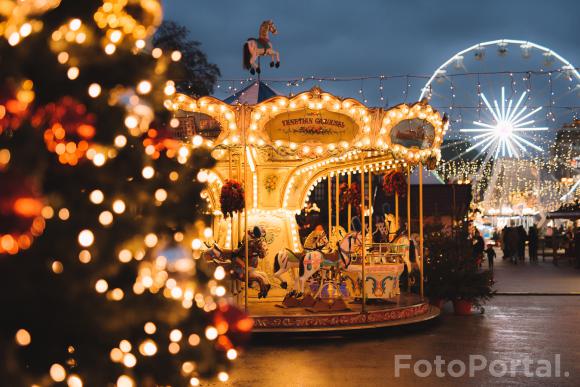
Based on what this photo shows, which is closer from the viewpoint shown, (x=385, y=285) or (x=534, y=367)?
(x=534, y=367)

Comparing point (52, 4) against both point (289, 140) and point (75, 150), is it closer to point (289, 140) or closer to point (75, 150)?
point (75, 150)

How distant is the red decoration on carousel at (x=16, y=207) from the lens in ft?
8.75

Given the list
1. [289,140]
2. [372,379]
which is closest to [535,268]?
[289,140]

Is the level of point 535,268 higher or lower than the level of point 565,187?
lower

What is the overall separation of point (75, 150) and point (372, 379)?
5.78m

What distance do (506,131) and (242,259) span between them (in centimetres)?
1943

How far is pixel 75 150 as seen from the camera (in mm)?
3207

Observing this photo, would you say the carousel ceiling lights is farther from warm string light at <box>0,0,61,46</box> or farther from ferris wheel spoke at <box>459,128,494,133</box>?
warm string light at <box>0,0,61,46</box>

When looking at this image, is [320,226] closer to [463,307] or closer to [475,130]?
[463,307]

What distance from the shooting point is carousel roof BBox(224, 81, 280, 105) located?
13787 millimetres

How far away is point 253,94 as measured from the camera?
1404 centimetres

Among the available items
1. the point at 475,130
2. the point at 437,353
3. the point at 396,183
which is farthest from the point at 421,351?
the point at 475,130

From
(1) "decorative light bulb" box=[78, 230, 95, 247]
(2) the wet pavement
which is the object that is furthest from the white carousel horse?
(1) "decorative light bulb" box=[78, 230, 95, 247]

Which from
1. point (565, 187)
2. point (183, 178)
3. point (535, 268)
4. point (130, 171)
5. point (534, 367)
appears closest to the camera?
point (130, 171)
